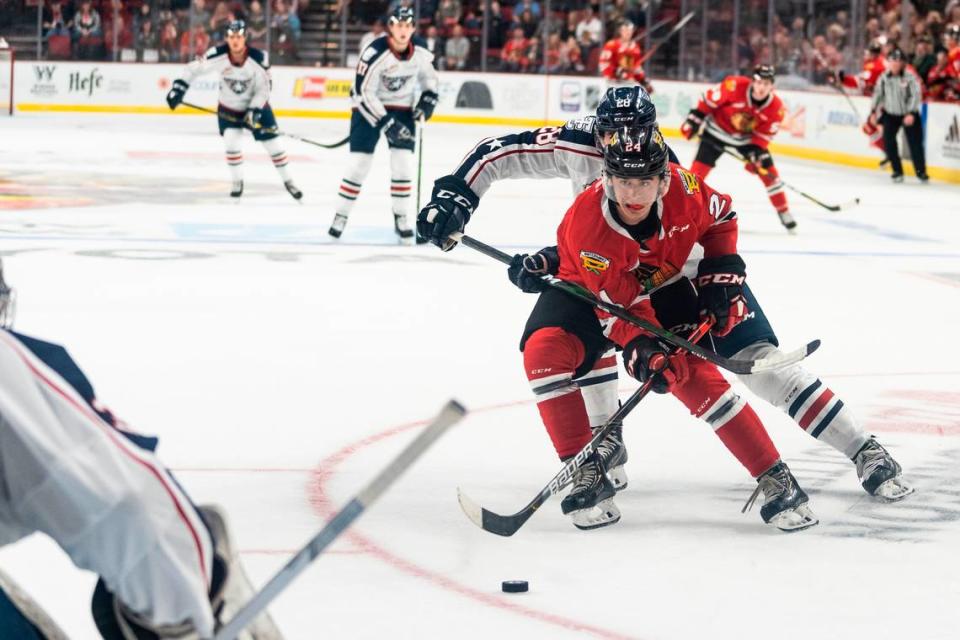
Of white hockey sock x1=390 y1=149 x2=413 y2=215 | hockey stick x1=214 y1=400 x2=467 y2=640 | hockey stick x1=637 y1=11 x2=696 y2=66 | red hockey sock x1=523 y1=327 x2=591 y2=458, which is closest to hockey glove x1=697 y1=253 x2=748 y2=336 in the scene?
red hockey sock x1=523 y1=327 x2=591 y2=458

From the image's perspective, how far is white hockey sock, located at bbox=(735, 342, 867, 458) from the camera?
3.29 meters

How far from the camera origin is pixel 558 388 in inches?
124

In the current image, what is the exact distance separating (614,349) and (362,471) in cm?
65

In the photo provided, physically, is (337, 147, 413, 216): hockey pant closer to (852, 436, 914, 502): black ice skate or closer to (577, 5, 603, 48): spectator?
(852, 436, 914, 502): black ice skate

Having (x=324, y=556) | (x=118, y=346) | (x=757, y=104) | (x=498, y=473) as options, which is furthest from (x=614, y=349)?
(x=757, y=104)

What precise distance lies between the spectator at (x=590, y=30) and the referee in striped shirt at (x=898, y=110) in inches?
237

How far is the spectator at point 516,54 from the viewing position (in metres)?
18.2

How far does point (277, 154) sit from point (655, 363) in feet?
22.6

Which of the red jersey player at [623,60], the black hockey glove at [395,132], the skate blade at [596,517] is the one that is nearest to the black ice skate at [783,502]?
the skate blade at [596,517]

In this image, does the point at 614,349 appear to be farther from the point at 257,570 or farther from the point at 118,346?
the point at 118,346

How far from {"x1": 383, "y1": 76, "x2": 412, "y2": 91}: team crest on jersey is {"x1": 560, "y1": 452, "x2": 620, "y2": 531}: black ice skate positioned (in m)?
5.04

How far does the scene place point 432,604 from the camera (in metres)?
2.61

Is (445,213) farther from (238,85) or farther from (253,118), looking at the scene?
(238,85)

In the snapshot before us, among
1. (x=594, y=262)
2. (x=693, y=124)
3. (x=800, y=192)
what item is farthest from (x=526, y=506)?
(x=800, y=192)
